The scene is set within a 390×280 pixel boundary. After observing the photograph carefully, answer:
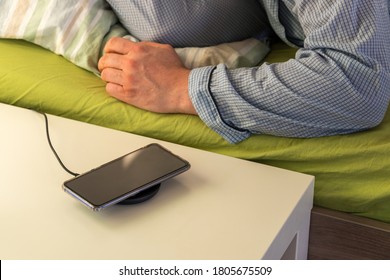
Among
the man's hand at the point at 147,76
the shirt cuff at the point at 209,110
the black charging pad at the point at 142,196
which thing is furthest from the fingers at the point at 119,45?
the black charging pad at the point at 142,196

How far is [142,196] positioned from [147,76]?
0.86 feet

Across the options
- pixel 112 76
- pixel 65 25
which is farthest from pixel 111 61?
pixel 65 25

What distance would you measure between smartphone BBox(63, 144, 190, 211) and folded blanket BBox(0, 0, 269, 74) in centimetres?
28

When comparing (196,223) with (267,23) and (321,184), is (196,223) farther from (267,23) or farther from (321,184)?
(267,23)

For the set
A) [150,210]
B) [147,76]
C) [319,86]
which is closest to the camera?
[150,210]

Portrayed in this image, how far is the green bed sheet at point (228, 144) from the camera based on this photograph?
2.89 feet

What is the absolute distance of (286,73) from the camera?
2.94 ft

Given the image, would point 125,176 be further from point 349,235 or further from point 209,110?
point 349,235

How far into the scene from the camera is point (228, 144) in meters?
0.92

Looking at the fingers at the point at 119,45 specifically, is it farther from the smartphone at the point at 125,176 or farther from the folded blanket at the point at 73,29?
the smartphone at the point at 125,176

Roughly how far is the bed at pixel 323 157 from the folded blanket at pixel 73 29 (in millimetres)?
94
